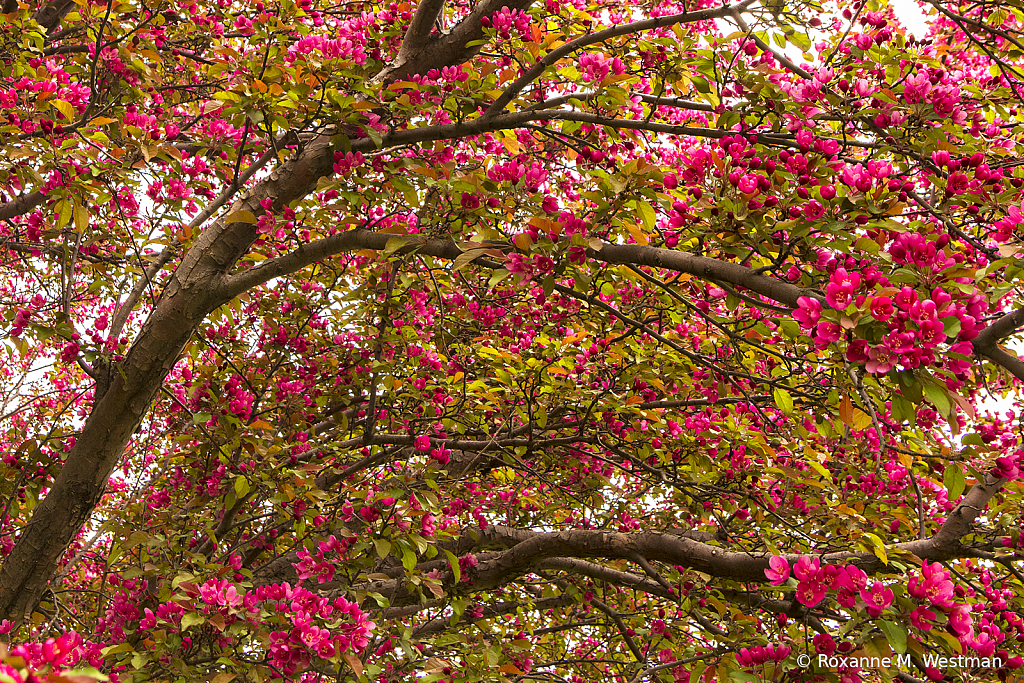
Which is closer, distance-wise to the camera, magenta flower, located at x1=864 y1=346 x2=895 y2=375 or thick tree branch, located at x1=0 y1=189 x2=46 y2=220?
magenta flower, located at x1=864 y1=346 x2=895 y2=375

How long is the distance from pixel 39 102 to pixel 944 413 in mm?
3435

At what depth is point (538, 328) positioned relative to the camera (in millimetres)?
4551

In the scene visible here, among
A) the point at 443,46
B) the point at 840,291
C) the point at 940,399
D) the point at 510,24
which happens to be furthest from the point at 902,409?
the point at 443,46

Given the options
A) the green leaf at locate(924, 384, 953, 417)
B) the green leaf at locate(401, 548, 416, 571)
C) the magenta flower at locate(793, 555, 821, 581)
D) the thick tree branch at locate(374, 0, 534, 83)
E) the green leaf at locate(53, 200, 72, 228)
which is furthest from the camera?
the thick tree branch at locate(374, 0, 534, 83)

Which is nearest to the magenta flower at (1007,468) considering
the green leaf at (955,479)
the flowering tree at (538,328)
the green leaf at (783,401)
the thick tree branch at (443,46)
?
the flowering tree at (538,328)

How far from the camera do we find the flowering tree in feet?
7.52

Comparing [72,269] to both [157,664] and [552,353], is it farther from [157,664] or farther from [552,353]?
[552,353]

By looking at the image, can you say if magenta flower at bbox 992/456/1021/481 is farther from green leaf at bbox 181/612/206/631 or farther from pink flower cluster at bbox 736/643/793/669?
green leaf at bbox 181/612/206/631

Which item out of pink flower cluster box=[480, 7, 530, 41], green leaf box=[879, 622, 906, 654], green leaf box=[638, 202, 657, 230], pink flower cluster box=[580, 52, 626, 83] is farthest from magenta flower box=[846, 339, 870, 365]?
pink flower cluster box=[480, 7, 530, 41]

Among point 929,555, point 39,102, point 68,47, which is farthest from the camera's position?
point 68,47

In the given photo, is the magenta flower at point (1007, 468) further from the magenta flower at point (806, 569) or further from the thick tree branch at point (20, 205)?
the thick tree branch at point (20, 205)

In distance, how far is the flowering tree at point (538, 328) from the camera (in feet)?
7.52

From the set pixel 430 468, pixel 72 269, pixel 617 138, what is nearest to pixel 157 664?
pixel 430 468

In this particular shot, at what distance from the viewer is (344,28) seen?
3752 millimetres
